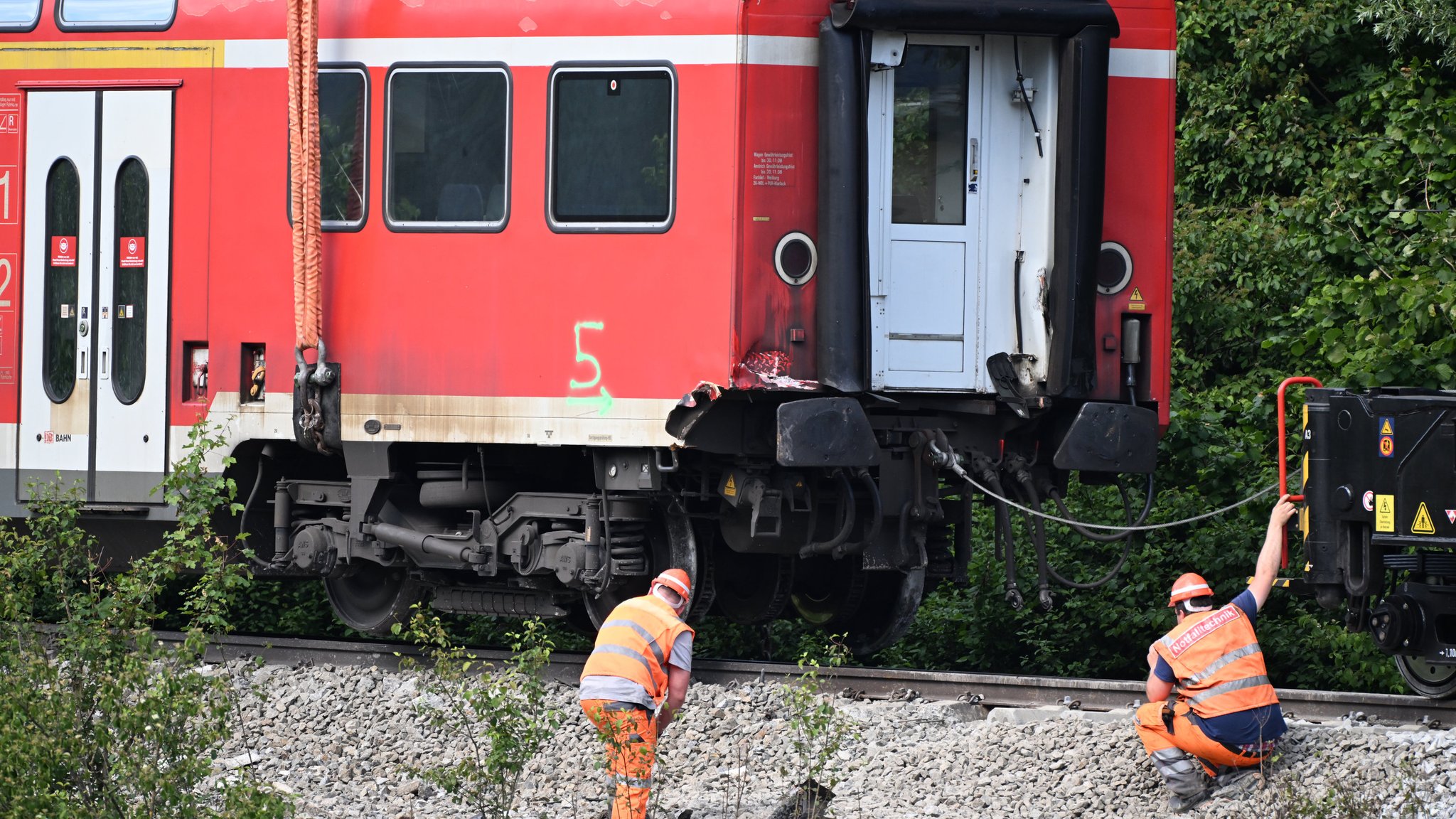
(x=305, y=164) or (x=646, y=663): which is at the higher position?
(x=305, y=164)

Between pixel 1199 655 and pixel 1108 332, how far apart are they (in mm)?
2216

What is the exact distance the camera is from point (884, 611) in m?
10.4

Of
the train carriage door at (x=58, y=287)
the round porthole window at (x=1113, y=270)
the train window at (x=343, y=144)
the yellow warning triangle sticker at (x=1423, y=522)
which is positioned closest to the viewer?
the yellow warning triangle sticker at (x=1423, y=522)

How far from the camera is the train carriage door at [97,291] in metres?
9.73

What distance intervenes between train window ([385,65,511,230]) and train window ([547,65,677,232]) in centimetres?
30

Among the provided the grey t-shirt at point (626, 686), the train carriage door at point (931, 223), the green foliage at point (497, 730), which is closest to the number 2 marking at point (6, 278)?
the green foliage at point (497, 730)

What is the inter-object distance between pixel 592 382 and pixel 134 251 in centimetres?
289

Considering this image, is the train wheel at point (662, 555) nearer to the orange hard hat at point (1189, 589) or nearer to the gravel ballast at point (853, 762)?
the gravel ballast at point (853, 762)

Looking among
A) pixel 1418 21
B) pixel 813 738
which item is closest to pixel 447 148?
pixel 813 738

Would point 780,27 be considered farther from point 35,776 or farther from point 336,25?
point 35,776

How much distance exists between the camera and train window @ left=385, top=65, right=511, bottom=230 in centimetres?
898

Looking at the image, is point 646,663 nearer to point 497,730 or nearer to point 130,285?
point 497,730

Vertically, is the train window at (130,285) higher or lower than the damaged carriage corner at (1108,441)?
higher

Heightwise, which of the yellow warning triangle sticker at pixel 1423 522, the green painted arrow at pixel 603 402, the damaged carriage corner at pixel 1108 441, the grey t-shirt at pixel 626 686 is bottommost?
the grey t-shirt at pixel 626 686
